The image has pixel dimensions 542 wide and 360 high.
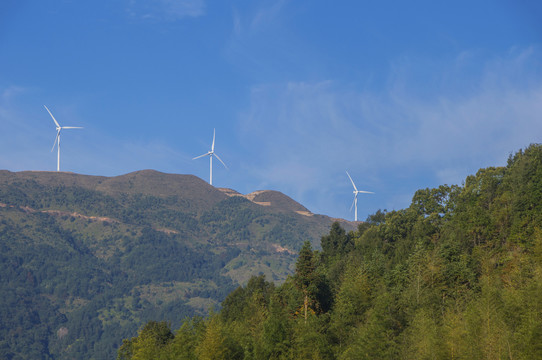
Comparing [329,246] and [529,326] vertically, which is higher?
[329,246]

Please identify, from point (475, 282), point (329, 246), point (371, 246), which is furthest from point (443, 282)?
point (329, 246)

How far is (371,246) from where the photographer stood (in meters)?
168

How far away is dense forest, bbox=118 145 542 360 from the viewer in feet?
240

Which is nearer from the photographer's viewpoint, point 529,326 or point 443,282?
point 529,326

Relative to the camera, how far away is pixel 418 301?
99.7 m

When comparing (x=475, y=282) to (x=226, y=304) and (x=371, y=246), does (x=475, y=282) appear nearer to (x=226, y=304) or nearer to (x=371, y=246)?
(x=371, y=246)

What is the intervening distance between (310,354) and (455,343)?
77.7 feet

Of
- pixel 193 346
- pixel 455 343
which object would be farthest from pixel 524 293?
pixel 193 346

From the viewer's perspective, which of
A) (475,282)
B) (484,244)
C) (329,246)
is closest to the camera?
(475,282)

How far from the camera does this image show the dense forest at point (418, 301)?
73.2 metres

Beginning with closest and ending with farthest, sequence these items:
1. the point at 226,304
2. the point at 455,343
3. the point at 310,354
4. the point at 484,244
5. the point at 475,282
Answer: the point at 455,343, the point at 310,354, the point at 475,282, the point at 484,244, the point at 226,304

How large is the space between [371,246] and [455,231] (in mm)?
36263

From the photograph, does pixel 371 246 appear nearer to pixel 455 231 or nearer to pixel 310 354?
pixel 455 231

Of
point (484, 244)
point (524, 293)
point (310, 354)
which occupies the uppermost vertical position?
point (484, 244)
